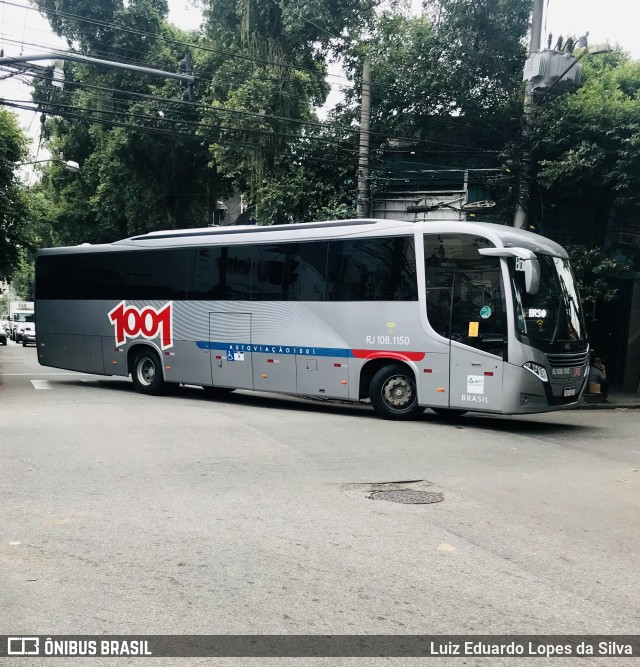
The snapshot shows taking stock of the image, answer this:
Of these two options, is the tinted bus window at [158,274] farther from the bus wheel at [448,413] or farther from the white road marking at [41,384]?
the bus wheel at [448,413]

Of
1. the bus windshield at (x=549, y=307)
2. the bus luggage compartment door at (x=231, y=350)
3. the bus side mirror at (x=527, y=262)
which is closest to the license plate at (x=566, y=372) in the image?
the bus windshield at (x=549, y=307)

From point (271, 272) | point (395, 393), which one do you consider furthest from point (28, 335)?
point (395, 393)

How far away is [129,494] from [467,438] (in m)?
6.17

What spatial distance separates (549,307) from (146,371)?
31.7ft

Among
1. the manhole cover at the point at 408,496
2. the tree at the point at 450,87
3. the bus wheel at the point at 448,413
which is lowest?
the bus wheel at the point at 448,413

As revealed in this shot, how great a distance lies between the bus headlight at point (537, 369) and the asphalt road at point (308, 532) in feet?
4.41

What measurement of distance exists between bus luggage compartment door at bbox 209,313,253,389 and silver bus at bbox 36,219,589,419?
28 mm

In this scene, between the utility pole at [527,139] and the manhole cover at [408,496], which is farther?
the utility pole at [527,139]

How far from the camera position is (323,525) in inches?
255

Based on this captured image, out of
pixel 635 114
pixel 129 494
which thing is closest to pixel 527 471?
pixel 129 494

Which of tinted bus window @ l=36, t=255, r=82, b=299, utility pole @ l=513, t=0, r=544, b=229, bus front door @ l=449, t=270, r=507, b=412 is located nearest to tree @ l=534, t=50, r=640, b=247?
utility pole @ l=513, t=0, r=544, b=229

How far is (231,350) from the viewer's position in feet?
54.5

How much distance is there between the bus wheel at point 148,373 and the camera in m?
18.1

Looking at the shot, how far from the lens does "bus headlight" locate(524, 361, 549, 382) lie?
12906 mm
